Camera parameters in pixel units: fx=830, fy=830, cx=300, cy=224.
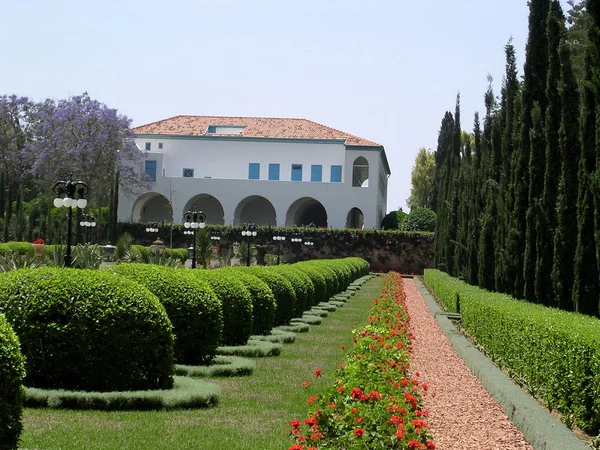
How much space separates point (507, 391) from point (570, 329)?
3.23 feet

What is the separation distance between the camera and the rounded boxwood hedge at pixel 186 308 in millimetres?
9492

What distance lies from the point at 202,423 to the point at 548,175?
9336 mm

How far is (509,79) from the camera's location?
19906 mm

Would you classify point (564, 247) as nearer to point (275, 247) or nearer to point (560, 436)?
point (560, 436)

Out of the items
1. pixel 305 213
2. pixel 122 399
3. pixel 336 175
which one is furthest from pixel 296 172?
pixel 122 399

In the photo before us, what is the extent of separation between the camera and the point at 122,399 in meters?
7.35

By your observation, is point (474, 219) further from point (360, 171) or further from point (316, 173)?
point (360, 171)

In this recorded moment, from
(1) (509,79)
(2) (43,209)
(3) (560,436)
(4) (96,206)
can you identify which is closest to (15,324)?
(3) (560,436)

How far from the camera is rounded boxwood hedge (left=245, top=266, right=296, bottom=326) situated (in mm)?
14742

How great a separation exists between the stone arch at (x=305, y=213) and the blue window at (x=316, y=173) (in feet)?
5.16

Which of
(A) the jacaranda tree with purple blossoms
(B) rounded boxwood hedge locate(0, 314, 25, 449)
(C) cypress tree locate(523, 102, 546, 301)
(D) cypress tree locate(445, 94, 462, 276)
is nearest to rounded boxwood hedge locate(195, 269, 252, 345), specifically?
(C) cypress tree locate(523, 102, 546, 301)

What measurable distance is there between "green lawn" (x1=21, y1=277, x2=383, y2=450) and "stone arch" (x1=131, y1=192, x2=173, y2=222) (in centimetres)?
4743

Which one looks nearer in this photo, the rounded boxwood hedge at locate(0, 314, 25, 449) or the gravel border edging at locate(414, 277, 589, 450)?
the rounded boxwood hedge at locate(0, 314, 25, 449)

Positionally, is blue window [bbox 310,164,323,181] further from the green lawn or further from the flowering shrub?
the flowering shrub
